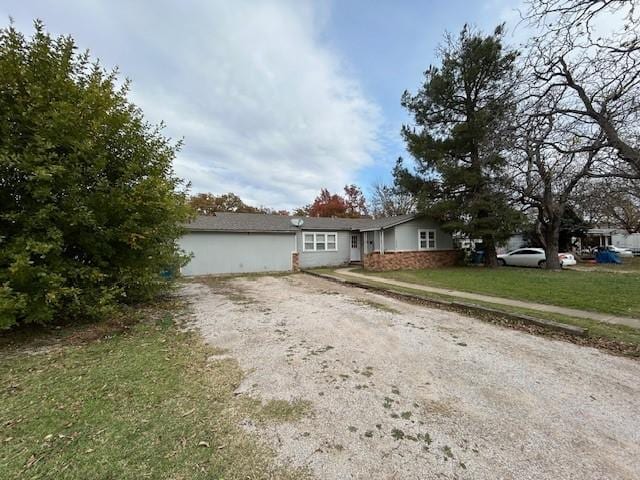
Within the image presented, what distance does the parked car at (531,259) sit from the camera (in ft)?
54.7

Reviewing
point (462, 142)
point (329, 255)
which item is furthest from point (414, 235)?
point (462, 142)

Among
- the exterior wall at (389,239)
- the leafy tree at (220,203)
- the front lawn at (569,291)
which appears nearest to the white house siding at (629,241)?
the front lawn at (569,291)

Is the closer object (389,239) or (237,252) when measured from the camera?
(237,252)

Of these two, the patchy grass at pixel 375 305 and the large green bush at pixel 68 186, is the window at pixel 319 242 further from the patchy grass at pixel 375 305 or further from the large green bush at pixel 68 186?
the large green bush at pixel 68 186

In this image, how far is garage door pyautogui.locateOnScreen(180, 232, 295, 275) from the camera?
13.7 meters

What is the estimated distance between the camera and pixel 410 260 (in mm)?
16344

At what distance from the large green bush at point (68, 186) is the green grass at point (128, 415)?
1.23m

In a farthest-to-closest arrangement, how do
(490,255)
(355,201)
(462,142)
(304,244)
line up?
(355,201) < (304,244) < (490,255) < (462,142)

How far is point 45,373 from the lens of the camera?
3.57 m

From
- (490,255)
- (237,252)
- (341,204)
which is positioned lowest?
(490,255)

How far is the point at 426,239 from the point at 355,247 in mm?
4670

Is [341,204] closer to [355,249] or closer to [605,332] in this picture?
[355,249]

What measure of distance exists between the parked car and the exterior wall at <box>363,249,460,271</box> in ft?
11.6

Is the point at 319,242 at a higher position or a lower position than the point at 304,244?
higher
